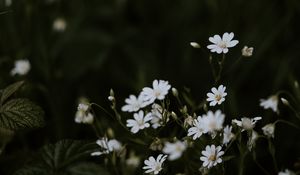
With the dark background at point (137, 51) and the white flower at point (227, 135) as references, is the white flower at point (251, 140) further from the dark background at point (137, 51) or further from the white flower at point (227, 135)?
the dark background at point (137, 51)

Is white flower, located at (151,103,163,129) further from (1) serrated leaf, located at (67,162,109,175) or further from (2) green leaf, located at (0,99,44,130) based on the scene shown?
(2) green leaf, located at (0,99,44,130)

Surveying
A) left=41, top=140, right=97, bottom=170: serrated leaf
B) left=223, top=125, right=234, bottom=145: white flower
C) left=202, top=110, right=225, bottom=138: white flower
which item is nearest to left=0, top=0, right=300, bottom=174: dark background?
left=41, top=140, right=97, bottom=170: serrated leaf

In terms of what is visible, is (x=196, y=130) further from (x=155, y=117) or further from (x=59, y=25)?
(x=59, y=25)

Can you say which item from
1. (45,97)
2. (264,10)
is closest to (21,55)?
(45,97)

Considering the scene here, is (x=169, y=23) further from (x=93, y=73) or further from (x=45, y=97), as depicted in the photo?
(x=45, y=97)

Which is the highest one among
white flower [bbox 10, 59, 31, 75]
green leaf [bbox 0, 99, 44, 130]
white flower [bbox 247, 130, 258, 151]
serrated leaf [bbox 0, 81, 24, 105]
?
white flower [bbox 10, 59, 31, 75]
